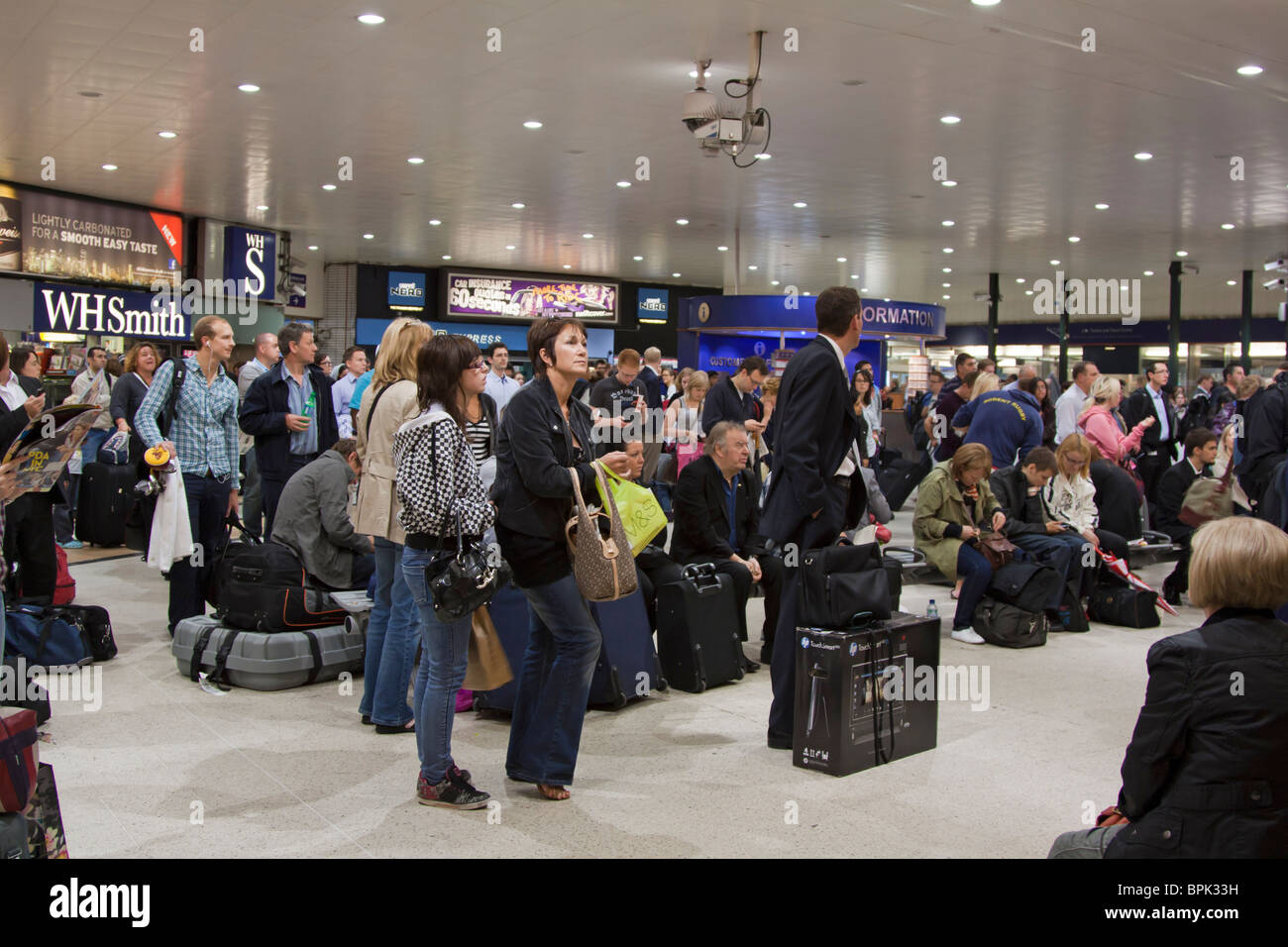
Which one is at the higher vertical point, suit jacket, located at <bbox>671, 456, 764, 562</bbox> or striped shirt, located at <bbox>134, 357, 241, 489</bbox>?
striped shirt, located at <bbox>134, 357, 241, 489</bbox>

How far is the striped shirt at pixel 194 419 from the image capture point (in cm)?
560

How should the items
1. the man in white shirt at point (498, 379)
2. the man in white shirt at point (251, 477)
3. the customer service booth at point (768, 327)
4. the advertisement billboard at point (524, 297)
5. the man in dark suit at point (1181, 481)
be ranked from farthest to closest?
the advertisement billboard at point (524, 297), the customer service booth at point (768, 327), the man in white shirt at point (498, 379), the man in dark suit at point (1181, 481), the man in white shirt at point (251, 477)

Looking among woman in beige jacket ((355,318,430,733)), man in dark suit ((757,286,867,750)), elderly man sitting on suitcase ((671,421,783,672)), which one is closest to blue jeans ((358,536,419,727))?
woman in beige jacket ((355,318,430,733))

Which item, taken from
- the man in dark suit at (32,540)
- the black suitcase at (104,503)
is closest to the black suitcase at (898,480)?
the black suitcase at (104,503)

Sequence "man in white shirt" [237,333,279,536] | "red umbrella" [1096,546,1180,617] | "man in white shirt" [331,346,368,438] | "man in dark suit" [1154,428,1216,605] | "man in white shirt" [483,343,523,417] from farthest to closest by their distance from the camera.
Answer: "man in white shirt" [483,343,523,417] < "man in white shirt" [331,346,368,438] < "man in dark suit" [1154,428,1216,605] < "man in white shirt" [237,333,279,536] < "red umbrella" [1096,546,1180,617]

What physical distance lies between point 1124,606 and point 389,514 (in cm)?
481

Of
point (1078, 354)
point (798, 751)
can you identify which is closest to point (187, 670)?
point (798, 751)

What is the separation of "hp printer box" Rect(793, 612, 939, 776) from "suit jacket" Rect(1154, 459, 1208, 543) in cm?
540

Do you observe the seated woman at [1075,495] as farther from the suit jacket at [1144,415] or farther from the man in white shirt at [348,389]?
the man in white shirt at [348,389]

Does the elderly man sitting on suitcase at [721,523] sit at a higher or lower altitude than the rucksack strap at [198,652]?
higher

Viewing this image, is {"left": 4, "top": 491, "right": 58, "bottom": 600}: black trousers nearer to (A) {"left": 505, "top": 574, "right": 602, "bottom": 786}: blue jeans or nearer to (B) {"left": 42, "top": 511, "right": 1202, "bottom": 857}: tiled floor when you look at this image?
(B) {"left": 42, "top": 511, "right": 1202, "bottom": 857}: tiled floor

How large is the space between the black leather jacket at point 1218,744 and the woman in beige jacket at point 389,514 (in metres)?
2.79

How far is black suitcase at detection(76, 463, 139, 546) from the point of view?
8500 millimetres
